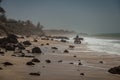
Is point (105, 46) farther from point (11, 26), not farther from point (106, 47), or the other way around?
point (11, 26)

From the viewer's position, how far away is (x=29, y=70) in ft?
66.7

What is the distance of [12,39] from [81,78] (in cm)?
2628

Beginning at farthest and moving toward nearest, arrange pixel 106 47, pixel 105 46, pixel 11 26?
1. pixel 11 26
2. pixel 105 46
3. pixel 106 47

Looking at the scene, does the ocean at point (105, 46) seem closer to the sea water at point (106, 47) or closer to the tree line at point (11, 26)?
the sea water at point (106, 47)

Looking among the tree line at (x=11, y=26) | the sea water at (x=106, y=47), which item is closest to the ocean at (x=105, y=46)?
the sea water at (x=106, y=47)

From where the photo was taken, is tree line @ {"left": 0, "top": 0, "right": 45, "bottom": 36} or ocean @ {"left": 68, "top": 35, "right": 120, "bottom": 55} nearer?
ocean @ {"left": 68, "top": 35, "right": 120, "bottom": 55}

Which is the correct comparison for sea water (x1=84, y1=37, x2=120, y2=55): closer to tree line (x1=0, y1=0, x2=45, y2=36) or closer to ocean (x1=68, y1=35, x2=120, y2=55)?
ocean (x1=68, y1=35, x2=120, y2=55)

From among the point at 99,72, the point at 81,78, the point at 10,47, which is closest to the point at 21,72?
the point at 81,78

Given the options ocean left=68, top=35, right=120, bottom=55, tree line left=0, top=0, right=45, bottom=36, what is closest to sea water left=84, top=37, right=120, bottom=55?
ocean left=68, top=35, right=120, bottom=55

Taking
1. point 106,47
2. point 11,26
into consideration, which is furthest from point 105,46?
point 11,26

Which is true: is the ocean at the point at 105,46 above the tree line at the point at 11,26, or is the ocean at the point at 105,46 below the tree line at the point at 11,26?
below

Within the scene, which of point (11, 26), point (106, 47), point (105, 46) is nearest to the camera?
point (106, 47)

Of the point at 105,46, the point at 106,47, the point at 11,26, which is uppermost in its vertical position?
the point at 11,26

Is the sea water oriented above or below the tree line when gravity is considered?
below
